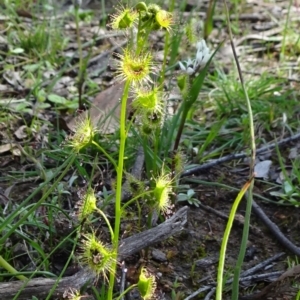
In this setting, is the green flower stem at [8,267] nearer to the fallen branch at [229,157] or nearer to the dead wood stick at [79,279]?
the dead wood stick at [79,279]

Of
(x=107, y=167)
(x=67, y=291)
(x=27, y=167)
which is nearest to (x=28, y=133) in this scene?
(x=27, y=167)

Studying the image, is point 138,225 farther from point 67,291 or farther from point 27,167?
point 27,167

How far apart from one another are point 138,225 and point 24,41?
69.3 inches

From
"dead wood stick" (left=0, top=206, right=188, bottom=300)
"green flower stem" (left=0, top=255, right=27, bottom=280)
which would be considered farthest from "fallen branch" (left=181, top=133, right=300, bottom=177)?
"green flower stem" (left=0, top=255, right=27, bottom=280)

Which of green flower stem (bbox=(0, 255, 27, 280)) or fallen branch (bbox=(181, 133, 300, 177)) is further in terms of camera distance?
fallen branch (bbox=(181, 133, 300, 177))

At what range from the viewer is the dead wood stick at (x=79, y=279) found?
185 cm

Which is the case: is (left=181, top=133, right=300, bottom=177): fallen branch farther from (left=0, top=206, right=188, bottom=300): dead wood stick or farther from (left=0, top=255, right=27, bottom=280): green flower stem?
(left=0, top=255, right=27, bottom=280): green flower stem

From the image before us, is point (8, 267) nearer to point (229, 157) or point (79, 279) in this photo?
point (79, 279)

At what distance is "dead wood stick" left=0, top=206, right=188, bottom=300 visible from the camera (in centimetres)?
185

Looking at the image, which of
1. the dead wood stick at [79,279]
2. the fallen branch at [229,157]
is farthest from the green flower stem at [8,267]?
the fallen branch at [229,157]

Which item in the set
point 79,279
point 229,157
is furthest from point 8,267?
point 229,157

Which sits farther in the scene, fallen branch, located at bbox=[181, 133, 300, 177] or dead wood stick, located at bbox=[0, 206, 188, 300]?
fallen branch, located at bbox=[181, 133, 300, 177]

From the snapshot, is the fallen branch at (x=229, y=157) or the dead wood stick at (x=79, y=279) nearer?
the dead wood stick at (x=79, y=279)

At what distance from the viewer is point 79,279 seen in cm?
190
